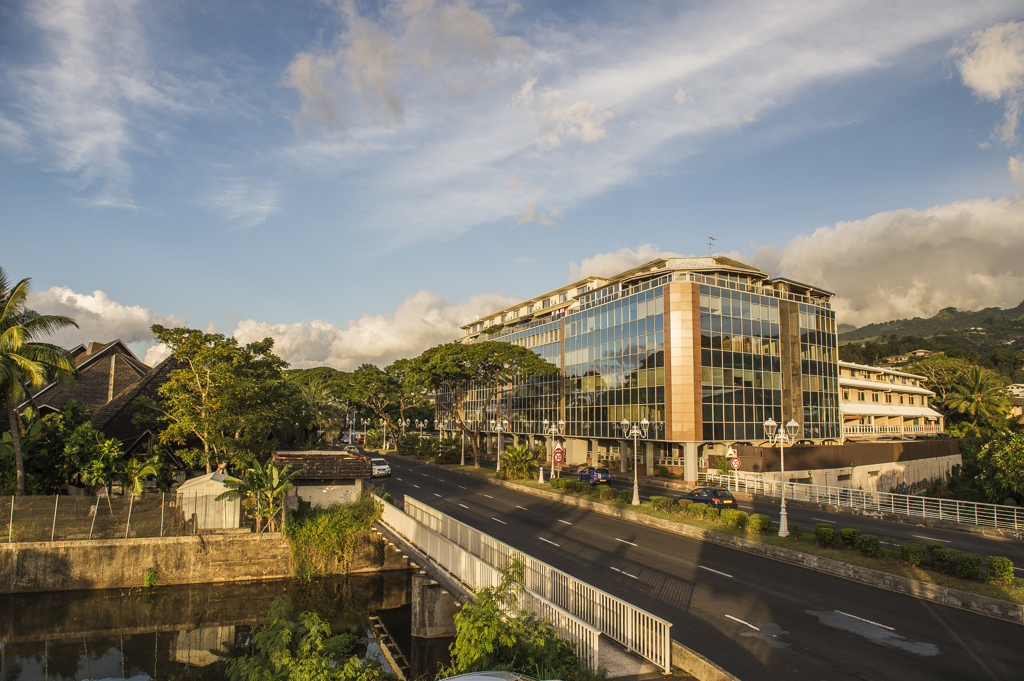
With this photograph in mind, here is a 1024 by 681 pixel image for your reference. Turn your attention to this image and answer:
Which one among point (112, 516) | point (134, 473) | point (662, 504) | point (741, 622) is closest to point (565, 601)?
point (741, 622)

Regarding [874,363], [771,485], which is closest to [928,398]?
[874,363]

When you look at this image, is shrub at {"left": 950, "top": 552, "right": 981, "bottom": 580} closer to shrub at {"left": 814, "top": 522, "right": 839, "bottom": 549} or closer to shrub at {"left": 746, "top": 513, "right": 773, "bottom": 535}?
shrub at {"left": 814, "top": 522, "right": 839, "bottom": 549}

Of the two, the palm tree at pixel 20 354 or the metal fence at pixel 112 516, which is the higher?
the palm tree at pixel 20 354

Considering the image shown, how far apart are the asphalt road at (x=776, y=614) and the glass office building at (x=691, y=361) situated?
26.1 m

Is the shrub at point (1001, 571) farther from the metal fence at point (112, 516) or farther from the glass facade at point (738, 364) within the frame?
the glass facade at point (738, 364)

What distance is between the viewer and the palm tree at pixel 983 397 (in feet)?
251

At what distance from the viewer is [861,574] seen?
18.9 m

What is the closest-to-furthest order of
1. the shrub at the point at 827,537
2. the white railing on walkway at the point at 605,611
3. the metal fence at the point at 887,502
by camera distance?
the white railing on walkway at the point at 605,611, the shrub at the point at 827,537, the metal fence at the point at 887,502

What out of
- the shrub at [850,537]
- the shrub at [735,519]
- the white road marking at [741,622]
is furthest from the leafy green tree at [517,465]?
the white road marking at [741,622]

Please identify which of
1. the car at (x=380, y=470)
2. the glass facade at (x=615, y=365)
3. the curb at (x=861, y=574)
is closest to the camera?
the curb at (x=861, y=574)

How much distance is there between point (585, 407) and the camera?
206ft

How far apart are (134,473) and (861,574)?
3171 centimetres

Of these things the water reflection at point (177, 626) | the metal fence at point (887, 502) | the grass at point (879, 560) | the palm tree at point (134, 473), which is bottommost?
the water reflection at point (177, 626)

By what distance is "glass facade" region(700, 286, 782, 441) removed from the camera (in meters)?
50.8
